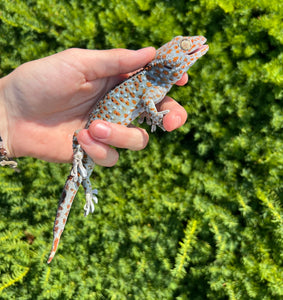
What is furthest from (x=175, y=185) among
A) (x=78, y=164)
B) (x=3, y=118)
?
(x=3, y=118)

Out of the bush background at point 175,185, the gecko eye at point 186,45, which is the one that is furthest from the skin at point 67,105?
the bush background at point 175,185

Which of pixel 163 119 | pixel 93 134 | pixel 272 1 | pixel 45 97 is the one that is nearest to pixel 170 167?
pixel 163 119

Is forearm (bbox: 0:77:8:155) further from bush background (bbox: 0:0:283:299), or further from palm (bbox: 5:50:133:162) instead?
bush background (bbox: 0:0:283:299)

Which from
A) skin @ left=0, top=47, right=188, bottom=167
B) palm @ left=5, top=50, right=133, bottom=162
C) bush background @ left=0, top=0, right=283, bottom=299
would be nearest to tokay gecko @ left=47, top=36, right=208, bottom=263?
skin @ left=0, top=47, right=188, bottom=167

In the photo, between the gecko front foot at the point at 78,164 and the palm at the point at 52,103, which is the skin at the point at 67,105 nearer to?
the palm at the point at 52,103

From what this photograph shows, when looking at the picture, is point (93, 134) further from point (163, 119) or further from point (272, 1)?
point (272, 1)
